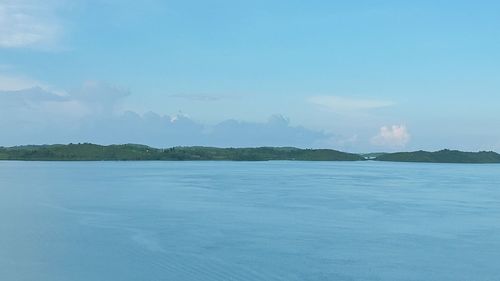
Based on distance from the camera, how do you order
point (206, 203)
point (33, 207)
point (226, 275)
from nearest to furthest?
point (226, 275)
point (33, 207)
point (206, 203)

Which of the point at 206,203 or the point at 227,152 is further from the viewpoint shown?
the point at 227,152

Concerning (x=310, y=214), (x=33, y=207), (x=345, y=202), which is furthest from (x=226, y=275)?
(x=345, y=202)

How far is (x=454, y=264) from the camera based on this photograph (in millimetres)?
12516

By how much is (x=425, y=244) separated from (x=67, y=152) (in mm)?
76629

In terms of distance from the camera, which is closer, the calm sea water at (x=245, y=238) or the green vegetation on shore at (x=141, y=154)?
the calm sea water at (x=245, y=238)

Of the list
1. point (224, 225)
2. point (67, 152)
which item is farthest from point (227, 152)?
point (224, 225)

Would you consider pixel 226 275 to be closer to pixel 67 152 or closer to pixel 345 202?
pixel 345 202

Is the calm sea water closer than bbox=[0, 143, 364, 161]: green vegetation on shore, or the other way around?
the calm sea water

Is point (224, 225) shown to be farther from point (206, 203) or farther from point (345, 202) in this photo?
point (345, 202)

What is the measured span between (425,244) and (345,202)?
10.8m

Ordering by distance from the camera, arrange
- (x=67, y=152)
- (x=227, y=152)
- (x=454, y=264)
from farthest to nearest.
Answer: (x=227, y=152)
(x=67, y=152)
(x=454, y=264)

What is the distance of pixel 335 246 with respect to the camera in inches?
566

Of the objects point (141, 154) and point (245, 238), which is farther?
point (141, 154)

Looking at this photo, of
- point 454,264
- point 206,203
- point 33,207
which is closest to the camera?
point 454,264
